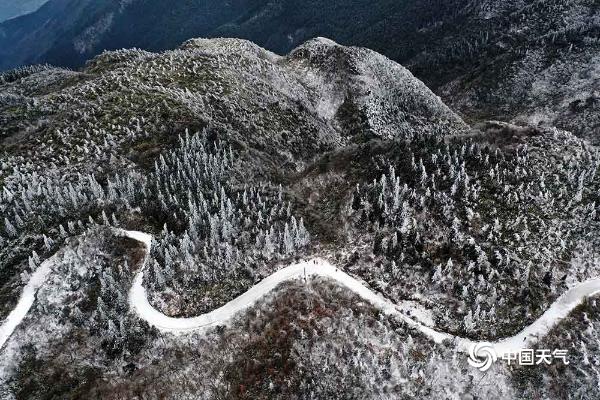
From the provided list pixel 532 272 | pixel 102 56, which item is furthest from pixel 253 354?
pixel 102 56

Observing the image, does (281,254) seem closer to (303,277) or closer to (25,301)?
(303,277)

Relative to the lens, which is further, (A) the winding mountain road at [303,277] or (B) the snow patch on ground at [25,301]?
(B) the snow patch on ground at [25,301]

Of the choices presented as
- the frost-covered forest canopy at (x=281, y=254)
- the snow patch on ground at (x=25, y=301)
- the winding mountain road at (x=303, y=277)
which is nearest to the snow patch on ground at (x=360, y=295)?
the winding mountain road at (x=303, y=277)

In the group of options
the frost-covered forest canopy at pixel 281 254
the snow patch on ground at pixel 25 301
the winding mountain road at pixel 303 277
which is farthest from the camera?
the snow patch on ground at pixel 25 301

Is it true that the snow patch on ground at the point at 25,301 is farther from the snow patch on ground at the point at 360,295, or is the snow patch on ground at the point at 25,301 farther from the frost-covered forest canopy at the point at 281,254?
the snow patch on ground at the point at 360,295

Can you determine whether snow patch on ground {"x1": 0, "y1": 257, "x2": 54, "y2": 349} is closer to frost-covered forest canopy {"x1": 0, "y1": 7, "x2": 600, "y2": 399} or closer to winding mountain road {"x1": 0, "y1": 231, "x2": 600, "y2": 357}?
winding mountain road {"x1": 0, "y1": 231, "x2": 600, "y2": 357}

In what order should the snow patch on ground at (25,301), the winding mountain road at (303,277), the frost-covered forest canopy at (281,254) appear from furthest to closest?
the snow patch on ground at (25,301) → the winding mountain road at (303,277) → the frost-covered forest canopy at (281,254)

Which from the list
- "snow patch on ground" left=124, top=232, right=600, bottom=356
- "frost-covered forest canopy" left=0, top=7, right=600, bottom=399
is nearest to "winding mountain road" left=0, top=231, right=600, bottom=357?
"snow patch on ground" left=124, top=232, right=600, bottom=356
